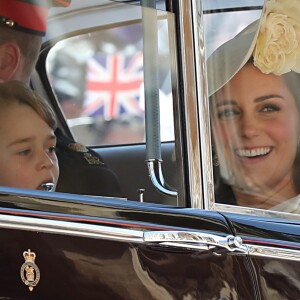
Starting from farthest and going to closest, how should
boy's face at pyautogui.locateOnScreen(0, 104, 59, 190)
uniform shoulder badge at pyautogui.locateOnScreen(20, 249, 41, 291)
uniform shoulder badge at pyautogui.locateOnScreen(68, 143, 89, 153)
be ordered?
uniform shoulder badge at pyautogui.locateOnScreen(68, 143, 89, 153) → boy's face at pyautogui.locateOnScreen(0, 104, 59, 190) → uniform shoulder badge at pyautogui.locateOnScreen(20, 249, 41, 291)

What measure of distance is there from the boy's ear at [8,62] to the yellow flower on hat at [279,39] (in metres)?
0.70

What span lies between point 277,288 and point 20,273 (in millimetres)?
653

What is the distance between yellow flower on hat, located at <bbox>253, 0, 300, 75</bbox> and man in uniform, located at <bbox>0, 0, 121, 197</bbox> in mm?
569

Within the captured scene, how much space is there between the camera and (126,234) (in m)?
2.11

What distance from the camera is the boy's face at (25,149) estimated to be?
230 centimetres

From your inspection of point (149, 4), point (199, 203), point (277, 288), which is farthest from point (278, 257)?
point (149, 4)

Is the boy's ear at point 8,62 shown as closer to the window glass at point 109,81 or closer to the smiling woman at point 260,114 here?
the window glass at point 109,81

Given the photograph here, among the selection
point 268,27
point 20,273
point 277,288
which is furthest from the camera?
point 268,27

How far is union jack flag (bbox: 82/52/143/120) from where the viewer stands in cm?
250

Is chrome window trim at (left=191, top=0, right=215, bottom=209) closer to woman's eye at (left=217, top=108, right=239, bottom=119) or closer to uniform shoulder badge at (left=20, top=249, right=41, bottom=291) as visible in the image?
woman's eye at (left=217, top=108, right=239, bottom=119)

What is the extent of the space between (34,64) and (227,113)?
57 cm

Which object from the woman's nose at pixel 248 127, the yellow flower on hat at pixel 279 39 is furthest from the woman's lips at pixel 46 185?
the yellow flower on hat at pixel 279 39

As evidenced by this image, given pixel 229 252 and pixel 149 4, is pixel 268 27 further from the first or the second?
pixel 229 252

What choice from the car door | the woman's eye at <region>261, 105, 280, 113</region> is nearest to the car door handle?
the car door
